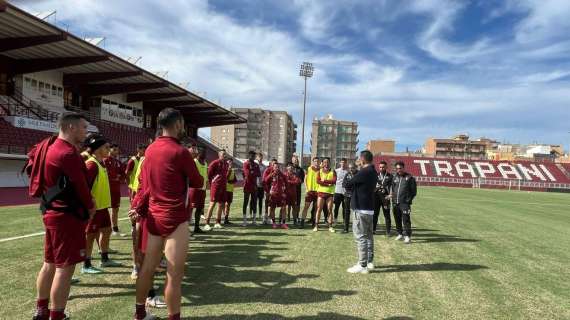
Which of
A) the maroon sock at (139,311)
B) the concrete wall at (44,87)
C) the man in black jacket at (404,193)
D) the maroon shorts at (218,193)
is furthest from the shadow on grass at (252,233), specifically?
the concrete wall at (44,87)

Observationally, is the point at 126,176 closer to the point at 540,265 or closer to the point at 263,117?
the point at 540,265

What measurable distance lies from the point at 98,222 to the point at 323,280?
139 inches

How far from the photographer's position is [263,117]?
126250 millimetres

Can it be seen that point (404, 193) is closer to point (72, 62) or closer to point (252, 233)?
point (252, 233)

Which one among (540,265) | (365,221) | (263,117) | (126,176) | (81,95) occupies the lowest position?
(540,265)

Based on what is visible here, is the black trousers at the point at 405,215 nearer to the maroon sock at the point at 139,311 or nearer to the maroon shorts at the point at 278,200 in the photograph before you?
the maroon shorts at the point at 278,200

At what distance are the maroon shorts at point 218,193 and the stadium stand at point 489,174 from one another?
60.7 meters

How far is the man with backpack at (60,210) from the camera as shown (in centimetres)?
352

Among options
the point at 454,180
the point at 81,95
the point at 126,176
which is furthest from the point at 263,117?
the point at 126,176

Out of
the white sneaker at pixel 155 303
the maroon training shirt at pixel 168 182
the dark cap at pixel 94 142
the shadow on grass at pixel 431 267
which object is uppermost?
the dark cap at pixel 94 142

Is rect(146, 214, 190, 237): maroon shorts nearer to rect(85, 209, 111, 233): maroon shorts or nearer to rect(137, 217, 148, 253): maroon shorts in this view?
rect(137, 217, 148, 253): maroon shorts

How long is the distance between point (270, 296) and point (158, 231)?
7.06ft

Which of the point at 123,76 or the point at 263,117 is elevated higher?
the point at 263,117

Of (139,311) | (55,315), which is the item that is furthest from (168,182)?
(55,315)
